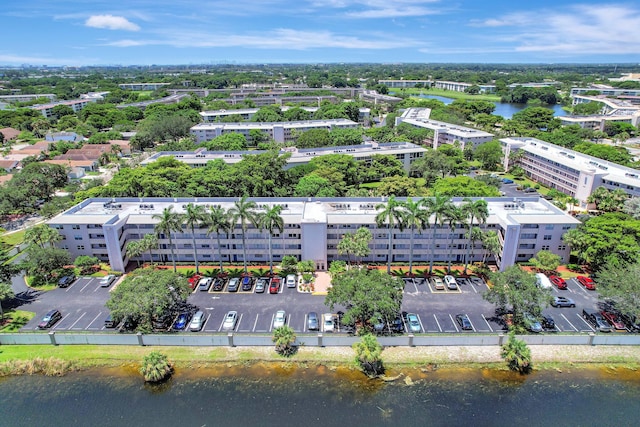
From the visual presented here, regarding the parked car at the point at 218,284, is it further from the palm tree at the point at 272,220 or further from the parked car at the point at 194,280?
the palm tree at the point at 272,220

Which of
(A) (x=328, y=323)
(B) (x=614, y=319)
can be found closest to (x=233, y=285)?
(A) (x=328, y=323)

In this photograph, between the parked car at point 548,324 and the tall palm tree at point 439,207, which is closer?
the parked car at point 548,324

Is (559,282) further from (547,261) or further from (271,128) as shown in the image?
(271,128)

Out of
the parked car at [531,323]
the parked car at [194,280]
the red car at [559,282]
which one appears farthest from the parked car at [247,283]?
the red car at [559,282]

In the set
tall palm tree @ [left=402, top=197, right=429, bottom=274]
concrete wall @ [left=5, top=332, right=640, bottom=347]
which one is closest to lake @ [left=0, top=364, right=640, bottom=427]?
A: concrete wall @ [left=5, top=332, right=640, bottom=347]

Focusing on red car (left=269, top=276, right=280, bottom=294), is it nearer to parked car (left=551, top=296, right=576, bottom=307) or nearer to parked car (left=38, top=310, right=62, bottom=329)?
parked car (left=38, top=310, right=62, bottom=329)

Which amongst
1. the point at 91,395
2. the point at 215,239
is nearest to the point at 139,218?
the point at 215,239
